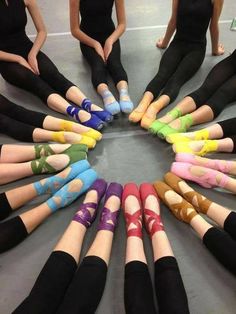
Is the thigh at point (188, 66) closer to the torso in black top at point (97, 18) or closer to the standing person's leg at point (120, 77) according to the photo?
the standing person's leg at point (120, 77)

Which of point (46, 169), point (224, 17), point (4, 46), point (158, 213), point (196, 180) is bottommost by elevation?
point (158, 213)

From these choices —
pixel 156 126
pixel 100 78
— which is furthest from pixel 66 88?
pixel 156 126

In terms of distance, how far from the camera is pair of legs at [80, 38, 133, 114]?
156 centimetres

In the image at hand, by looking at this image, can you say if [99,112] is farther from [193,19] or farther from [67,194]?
[193,19]

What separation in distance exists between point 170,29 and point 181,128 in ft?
2.33

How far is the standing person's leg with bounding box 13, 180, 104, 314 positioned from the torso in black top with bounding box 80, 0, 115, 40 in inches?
42.5

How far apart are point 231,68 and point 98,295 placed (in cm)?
125

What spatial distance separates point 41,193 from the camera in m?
1.26

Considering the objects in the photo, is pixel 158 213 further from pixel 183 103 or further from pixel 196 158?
pixel 183 103

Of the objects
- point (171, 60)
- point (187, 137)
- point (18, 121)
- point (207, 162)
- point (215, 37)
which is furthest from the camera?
point (215, 37)

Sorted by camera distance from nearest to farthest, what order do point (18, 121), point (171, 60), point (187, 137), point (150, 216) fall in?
point (150, 216) → point (187, 137) → point (18, 121) → point (171, 60)

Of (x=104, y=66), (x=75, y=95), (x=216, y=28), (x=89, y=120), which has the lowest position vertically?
(x=89, y=120)

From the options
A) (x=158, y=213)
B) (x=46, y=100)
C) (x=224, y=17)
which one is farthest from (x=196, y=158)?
(x=224, y=17)

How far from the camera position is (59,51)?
6.88 ft
